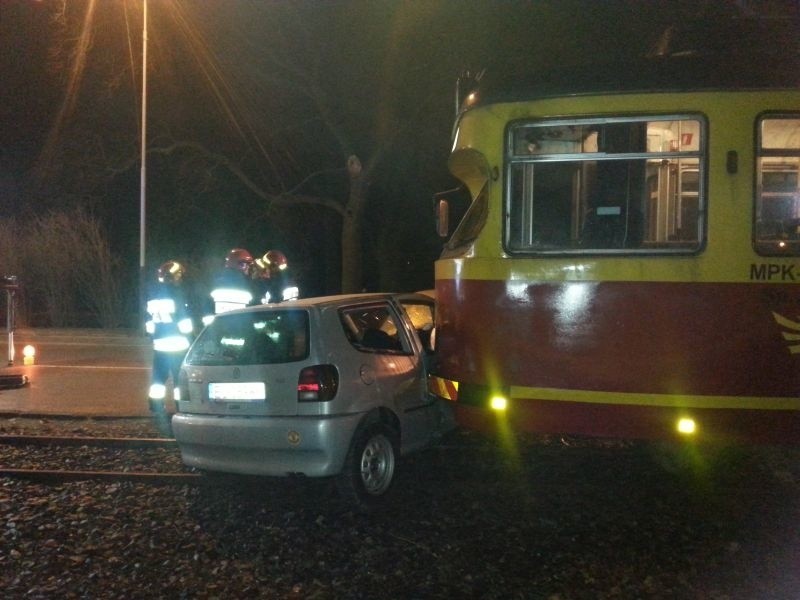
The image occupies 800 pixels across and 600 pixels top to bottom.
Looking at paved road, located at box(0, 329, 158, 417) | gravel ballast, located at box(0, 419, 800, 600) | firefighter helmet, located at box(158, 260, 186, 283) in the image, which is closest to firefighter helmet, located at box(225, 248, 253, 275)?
firefighter helmet, located at box(158, 260, 186, 283)

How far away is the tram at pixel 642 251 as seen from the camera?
17.7 feet

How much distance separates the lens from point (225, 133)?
25.2m

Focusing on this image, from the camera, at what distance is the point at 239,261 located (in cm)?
975

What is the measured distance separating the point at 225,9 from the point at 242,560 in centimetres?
1919

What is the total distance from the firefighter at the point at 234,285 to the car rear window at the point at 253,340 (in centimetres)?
236

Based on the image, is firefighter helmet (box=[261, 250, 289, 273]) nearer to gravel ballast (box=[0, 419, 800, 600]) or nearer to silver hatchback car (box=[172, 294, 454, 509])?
gravel ballast (box=[0, 419, 800, 600])

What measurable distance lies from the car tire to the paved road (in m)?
4.99

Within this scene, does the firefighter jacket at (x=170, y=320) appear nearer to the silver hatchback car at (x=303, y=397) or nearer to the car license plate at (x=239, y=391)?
the silver hatchback car at (x=303, y=397)

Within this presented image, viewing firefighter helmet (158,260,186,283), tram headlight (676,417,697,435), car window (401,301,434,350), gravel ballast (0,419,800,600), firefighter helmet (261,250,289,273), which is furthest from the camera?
firefighter helmet (261,250,289,273)

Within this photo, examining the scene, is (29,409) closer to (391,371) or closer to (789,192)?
(391,371)

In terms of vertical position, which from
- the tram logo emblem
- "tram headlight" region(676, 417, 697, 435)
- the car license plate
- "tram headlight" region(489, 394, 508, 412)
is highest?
the tram logo emblem

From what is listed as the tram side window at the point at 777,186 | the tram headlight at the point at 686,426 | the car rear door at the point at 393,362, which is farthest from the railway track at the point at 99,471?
the tram side window at the point at 777,186

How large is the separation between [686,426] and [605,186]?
1.81 m

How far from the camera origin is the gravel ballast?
15.4ft
